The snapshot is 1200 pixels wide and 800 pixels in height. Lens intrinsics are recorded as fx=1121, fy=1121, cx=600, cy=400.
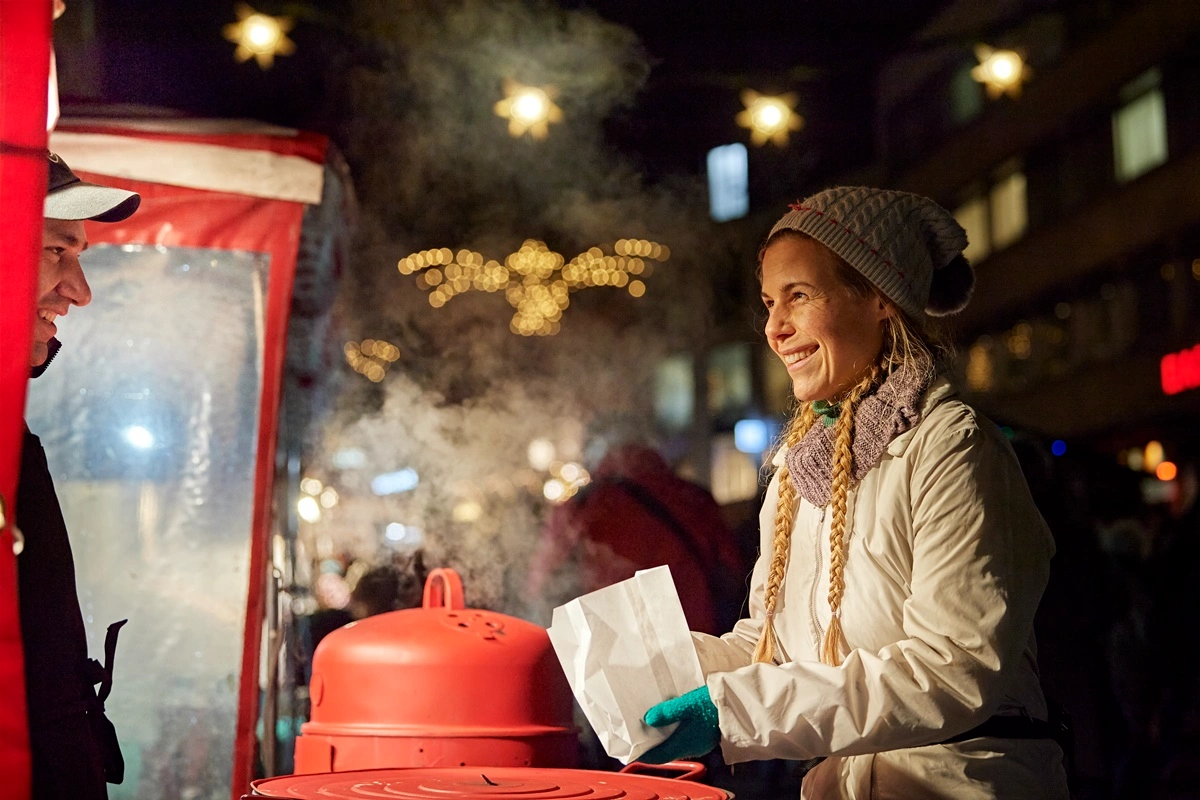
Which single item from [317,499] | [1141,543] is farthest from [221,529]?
[1141,543]

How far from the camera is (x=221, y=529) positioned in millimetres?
3385

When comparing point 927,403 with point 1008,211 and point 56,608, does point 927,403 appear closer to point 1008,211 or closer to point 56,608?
point 56,608

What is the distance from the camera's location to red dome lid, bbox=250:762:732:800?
2.17m

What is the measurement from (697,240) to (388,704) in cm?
Answer: 281

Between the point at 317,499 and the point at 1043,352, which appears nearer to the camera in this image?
the point at 317,499

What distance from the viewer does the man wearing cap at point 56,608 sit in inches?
87.9

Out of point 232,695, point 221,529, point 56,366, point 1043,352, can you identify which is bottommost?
point 232,695

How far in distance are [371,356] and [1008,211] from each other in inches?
858

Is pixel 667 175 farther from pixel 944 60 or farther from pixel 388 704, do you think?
pixel 944 60

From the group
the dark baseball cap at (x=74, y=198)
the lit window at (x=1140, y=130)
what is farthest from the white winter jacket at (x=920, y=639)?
the lit window at (x=1140, y=130)

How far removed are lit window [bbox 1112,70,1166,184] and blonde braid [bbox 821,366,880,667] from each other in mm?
19024

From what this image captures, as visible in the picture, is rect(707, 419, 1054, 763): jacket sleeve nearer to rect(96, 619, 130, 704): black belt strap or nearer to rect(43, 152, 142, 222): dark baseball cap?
rect(96, 619, 130, 704): black belt strap

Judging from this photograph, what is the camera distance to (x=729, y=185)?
200 inches

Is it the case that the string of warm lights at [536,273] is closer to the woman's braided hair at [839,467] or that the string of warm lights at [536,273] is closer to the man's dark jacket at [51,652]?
the woman's braided hair at [839,467]
